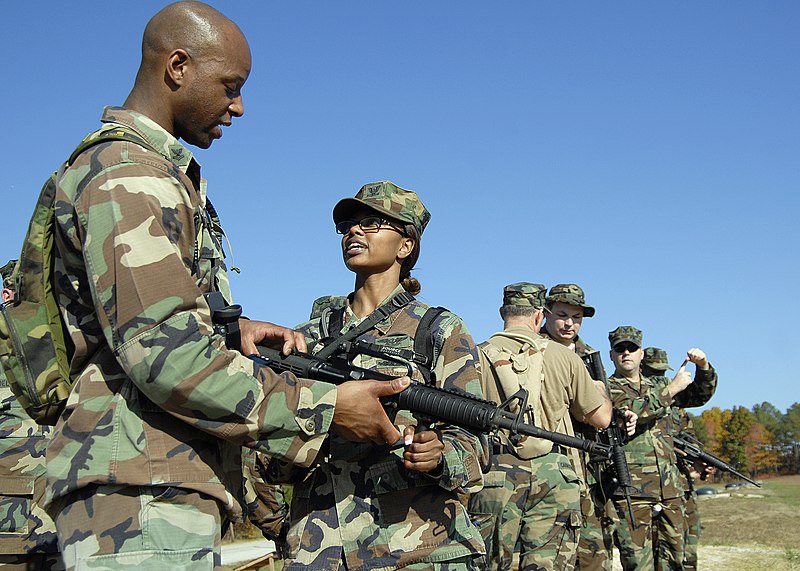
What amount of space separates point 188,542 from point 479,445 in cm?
171

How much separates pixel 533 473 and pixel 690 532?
4.98 meters

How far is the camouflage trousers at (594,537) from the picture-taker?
9008 millimetres

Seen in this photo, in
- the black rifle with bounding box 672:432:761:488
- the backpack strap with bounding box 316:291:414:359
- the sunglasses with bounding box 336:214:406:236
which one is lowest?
the black rifle with bounding box 672:432:761:488

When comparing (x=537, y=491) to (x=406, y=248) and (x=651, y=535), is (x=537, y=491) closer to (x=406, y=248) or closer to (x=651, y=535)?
(x=406, y=248)

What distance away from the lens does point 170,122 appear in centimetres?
289

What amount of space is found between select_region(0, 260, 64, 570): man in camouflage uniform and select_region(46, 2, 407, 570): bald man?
2442 mm

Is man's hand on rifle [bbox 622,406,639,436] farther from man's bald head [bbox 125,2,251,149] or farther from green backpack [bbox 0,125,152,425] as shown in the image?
green backpack [bbox 0,125,152,425]

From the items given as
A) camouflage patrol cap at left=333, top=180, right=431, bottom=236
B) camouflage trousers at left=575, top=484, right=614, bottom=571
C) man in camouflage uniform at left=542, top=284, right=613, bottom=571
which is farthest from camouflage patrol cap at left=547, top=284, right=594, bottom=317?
camouflage patrol cap at left=333, top=180, right=431, bottom=236

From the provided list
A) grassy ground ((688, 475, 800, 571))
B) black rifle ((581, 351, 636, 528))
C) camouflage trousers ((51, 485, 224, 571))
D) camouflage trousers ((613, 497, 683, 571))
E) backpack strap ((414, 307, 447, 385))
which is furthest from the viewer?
grassy ground ((688, 475, 800, 571))

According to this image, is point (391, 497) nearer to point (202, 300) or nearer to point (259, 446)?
point (259, 446)

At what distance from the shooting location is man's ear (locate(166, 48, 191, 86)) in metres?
2.83

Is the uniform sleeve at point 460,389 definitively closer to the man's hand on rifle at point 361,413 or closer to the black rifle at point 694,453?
the man's hand on rifle at point 361,413

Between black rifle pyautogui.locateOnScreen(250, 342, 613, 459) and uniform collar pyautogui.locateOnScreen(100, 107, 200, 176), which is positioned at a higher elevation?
uniform collar pyautogui.locateOnScreen(100, 107, 200, 176)

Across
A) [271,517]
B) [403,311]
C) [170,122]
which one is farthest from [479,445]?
[271,517]
